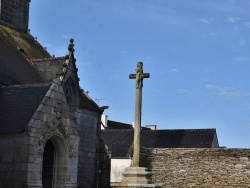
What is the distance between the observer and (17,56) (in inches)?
786

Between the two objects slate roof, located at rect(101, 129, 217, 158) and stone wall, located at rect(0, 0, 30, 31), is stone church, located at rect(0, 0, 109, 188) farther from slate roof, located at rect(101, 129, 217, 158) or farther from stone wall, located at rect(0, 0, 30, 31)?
slate roof, located at rect(101, 129, 217, 158)

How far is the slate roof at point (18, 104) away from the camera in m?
13.2

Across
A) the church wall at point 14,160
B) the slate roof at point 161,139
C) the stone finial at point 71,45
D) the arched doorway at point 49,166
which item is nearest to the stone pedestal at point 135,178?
the church wall at point 14,160

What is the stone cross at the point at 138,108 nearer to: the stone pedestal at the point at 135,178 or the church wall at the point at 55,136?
the stone pedestal at the point at 135,178

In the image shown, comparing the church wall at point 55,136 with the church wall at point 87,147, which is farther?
the church wall at point 87,147

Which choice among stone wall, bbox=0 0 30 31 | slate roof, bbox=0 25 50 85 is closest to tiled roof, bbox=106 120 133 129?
stone wall, bbox=0 0 30 31

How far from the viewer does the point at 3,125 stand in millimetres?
13438

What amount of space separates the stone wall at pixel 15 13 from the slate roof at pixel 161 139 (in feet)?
55.9

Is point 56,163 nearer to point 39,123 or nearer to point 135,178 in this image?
point 39,123

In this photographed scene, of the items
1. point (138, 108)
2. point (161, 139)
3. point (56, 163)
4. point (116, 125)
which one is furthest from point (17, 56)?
point (116, 125)

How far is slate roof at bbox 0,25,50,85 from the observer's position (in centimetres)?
1717

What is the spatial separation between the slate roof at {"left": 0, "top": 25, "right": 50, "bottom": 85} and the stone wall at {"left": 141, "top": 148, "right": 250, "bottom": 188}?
6.24 meters

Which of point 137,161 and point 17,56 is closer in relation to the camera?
point 137,161

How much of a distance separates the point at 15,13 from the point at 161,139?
20974 mm
